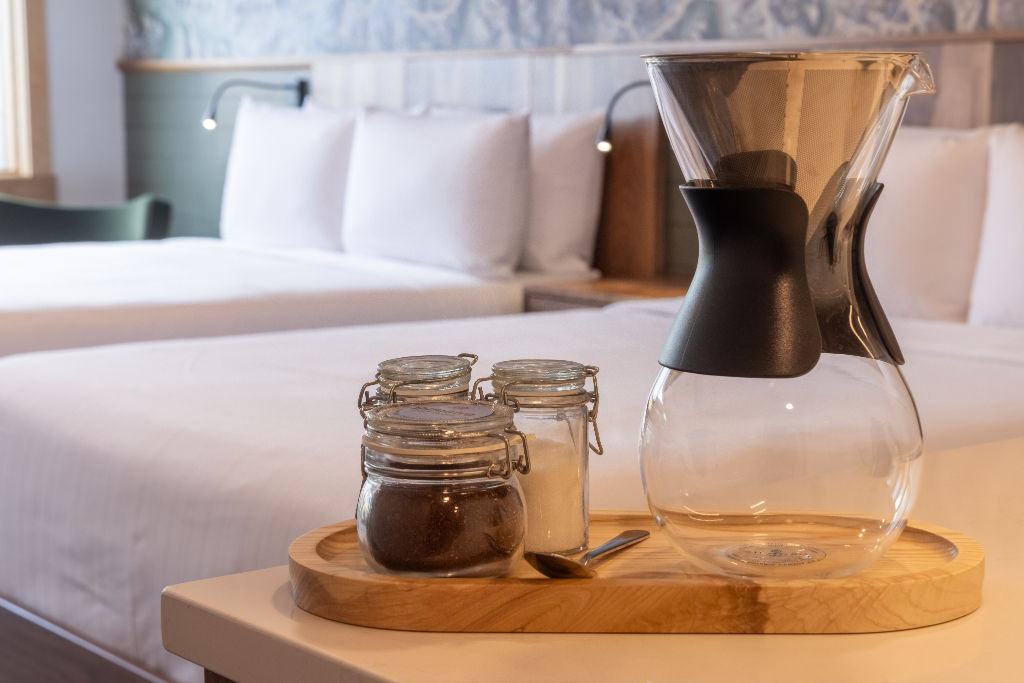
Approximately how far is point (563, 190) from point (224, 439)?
2.26m

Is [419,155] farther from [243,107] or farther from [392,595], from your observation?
[392,595]

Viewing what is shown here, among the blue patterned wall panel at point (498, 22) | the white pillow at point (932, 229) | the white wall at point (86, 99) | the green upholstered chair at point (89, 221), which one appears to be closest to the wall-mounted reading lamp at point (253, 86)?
the blue patterned wall panel at point (498, 22)

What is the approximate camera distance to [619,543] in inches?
31.2

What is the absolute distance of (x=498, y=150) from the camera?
3652 mm

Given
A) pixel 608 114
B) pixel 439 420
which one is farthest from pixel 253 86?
pixel 439 420

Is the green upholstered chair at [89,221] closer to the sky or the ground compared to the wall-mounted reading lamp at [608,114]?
closer to the ground

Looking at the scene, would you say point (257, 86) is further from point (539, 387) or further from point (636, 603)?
point (636, 603)

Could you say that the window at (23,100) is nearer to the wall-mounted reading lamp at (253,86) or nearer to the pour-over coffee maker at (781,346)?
the wall-mounted reading lamp at (253,86)

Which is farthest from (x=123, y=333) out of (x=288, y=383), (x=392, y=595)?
(x=392, y=595)

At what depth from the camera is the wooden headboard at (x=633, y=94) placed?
9.80 feet

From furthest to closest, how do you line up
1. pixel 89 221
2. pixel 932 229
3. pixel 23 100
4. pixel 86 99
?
pixel 86 99 < pixel 23 100 < pixel 89 221 < pixel 932 229

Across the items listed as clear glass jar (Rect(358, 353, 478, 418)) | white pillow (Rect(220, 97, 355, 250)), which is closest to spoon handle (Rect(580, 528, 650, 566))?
clear glass jar (Rect(358, 353, 478, 418))

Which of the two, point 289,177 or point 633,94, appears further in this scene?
point 289,177

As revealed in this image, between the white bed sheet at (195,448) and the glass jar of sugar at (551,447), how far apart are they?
0.52 metres
